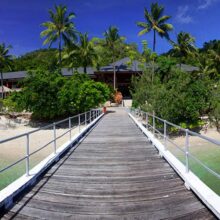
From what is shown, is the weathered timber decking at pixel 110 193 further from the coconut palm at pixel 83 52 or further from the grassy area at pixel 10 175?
the coconut palm at pixel 83 52

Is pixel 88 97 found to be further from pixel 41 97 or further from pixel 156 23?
pixel 156 23

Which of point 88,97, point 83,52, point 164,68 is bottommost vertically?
point 88,97

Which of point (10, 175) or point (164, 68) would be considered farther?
point (164, 68)

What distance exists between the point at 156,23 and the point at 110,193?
1619 inches

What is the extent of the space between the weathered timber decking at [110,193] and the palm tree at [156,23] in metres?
37.5

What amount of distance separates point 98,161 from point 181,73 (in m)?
18.1

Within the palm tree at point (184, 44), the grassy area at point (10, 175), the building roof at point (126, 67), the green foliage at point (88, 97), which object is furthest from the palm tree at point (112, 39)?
the grassy area at point (10, 175)

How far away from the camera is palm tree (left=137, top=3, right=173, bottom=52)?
142ft

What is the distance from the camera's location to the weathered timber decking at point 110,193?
4562mm

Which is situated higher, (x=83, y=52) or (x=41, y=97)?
(x=83, y=52)

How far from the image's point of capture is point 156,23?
143 feet

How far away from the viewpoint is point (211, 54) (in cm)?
5056

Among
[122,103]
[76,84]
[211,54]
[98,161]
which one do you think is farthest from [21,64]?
[98,161]

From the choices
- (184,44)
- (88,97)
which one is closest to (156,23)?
(184,44)
